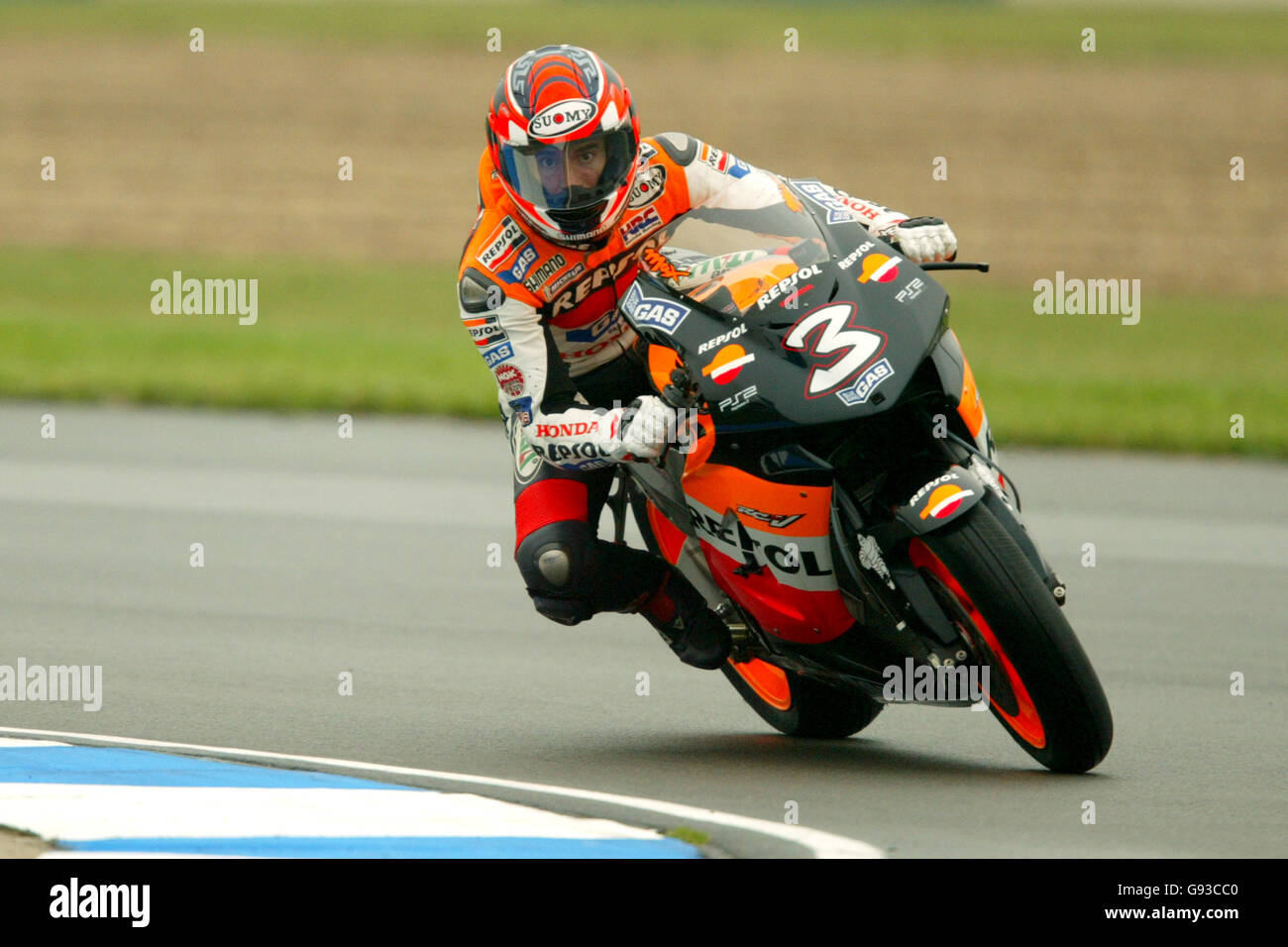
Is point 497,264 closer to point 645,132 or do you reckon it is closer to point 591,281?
point 591,281

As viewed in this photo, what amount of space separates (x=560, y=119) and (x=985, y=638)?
1.80m

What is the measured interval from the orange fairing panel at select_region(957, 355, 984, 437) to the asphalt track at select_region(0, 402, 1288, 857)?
39.0 inches

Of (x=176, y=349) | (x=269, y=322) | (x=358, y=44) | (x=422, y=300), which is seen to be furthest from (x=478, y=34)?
(x=176, y=349)

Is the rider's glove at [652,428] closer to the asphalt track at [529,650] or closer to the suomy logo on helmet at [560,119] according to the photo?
the suomy logo on helmet at [560,119]

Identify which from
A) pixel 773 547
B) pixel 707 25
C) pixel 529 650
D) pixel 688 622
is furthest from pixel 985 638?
pixel 707 25

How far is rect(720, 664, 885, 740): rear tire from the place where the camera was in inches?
242

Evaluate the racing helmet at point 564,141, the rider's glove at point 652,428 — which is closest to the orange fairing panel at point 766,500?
the rider's glove at point 652,428

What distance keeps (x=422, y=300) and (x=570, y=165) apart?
1884cm

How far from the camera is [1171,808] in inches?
200

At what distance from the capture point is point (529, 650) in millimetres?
7719

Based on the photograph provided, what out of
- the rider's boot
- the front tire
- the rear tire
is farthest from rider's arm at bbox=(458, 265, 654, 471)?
the rear tire

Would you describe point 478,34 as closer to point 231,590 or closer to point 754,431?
point 231,590

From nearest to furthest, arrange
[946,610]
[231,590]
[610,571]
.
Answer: [946,610] → [610,571] → [231,590]

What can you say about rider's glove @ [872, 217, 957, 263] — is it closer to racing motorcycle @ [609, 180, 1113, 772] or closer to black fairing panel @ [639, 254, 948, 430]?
racing motorcycle @ [609, 180, 1113, 772]
